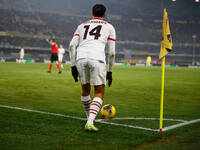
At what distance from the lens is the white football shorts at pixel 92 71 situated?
4.62 meters

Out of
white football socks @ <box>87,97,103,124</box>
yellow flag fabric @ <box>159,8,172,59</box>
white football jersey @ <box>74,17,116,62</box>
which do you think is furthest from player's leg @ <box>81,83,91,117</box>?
yellow flag fabric @ <box>159,8,172,59</box>

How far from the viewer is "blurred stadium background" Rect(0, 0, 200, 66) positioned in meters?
64.1

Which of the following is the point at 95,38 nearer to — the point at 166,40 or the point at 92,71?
the point at 92,71

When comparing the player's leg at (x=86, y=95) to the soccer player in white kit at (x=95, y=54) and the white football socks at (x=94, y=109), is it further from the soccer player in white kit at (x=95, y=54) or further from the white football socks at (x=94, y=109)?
the white football socks at (x=94, y=109)

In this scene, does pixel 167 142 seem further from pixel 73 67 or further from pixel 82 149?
pixel 73 67

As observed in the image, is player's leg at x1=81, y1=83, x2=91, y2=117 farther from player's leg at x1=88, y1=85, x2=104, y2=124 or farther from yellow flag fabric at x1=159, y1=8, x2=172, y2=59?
yellow flag fabric at x1=159, y1=8, x2=172, y2=59

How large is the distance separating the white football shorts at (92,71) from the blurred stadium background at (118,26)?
177 feet

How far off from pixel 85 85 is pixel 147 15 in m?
85.0

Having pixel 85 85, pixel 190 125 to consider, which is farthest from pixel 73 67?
pixel 190 125

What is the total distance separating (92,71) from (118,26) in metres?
74.6

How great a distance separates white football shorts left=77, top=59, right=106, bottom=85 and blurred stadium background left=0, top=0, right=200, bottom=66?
177ft

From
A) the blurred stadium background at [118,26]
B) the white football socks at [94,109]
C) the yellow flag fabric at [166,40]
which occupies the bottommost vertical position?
the white football socks at [94,109]

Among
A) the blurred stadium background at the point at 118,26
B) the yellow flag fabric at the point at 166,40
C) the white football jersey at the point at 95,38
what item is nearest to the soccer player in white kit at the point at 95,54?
the white football jersey at the point at 95,38

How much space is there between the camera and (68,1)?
80.9 meters
